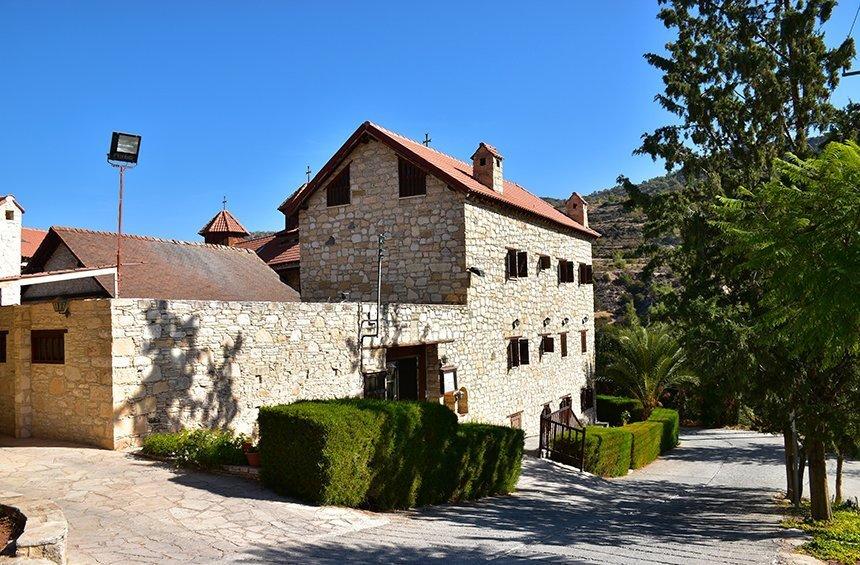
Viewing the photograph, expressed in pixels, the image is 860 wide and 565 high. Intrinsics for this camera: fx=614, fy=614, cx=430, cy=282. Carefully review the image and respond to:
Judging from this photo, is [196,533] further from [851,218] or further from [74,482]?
[851,218]

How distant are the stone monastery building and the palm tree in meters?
2.70

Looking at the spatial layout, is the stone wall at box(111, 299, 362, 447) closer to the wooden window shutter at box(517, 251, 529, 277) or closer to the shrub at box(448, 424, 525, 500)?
the shrub at box(448, 424, 525, 500)

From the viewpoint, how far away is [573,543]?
8.12 meters

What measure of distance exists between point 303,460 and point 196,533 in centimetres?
184

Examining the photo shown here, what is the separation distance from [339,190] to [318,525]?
13070 millimetres

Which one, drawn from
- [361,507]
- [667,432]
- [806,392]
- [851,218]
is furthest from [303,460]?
[667,432]

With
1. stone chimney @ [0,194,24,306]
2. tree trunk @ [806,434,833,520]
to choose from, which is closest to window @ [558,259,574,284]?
tree trunk @ [806,434,833,520]

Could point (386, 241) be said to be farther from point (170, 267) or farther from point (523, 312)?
point (170, 267)

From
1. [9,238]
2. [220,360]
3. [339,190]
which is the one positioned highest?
[339,190]

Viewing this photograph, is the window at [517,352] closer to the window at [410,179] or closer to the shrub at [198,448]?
the window at [410,179]

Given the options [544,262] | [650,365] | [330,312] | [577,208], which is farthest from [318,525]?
[650,365]

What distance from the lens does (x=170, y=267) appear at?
18.5m

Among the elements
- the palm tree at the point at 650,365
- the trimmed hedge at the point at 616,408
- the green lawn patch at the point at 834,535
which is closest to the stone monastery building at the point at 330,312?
the palm tree at the point at 650,365

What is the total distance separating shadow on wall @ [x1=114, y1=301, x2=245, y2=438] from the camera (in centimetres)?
1016
